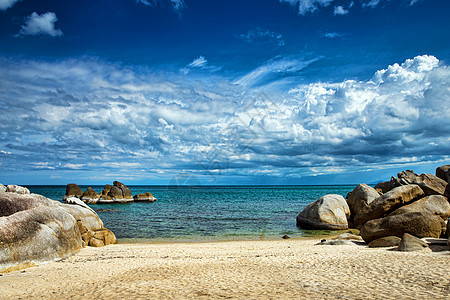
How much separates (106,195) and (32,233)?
2309 inches

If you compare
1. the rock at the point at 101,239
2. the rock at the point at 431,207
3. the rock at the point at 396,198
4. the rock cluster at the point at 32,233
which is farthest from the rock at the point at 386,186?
the rock cluster at the point at 32,233

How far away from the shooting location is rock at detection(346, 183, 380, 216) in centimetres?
2520

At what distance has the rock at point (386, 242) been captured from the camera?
1460 cm

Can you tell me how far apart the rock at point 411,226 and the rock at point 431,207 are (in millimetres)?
2369

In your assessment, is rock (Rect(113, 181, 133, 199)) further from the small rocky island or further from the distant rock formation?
the distant rock formation

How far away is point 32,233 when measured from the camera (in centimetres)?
1267

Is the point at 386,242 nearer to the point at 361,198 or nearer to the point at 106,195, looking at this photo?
the point at 361,198

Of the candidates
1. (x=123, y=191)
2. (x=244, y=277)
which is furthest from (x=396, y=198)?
(x=123, y=191)

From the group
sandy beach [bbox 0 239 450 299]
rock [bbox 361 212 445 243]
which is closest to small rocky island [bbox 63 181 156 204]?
sandy beach [bbox 0 239 450 299]

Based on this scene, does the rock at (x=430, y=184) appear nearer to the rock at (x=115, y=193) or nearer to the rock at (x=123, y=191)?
the rock at (x=115, y=193)

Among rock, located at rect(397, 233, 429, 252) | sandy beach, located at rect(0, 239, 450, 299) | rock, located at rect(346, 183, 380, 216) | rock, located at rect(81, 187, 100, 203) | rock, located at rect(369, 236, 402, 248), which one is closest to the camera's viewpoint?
sandy beach, located at rect(0, 239, 450, 299)

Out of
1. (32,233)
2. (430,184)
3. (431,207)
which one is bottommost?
(431,207)

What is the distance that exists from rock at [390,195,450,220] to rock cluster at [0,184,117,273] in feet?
64.2

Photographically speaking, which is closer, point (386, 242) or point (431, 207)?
A: point (386, 242)
